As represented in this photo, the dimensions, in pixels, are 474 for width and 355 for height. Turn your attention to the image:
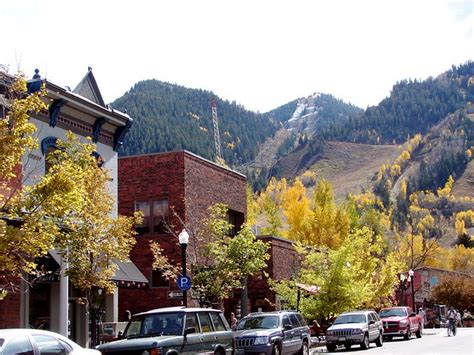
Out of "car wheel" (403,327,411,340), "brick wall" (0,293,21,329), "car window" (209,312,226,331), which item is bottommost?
"car wheel" (403,327,411,340)

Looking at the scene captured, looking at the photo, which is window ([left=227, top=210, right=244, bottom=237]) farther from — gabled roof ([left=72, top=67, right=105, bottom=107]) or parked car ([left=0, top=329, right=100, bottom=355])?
parked car ([left=0, top=329, right=100, bottom=355])

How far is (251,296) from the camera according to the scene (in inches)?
1625

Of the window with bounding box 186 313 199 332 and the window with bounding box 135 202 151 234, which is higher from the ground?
the window with bounding box 135 202 151 234

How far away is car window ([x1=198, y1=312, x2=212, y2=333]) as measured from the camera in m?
17.2

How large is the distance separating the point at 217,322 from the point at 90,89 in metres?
13.1

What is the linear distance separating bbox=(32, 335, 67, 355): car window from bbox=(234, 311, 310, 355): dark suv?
989 cm

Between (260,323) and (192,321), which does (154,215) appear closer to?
(260,323)

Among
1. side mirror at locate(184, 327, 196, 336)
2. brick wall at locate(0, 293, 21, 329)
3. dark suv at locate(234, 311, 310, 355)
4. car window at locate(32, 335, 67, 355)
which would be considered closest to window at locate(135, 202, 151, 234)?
dark suv at locate(234, 311, 310, 355)

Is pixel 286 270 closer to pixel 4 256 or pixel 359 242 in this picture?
pixel 359 242

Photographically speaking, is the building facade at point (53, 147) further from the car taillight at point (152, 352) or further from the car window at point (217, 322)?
the car taillight at point (152, 352)

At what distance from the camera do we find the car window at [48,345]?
1182 centimetres

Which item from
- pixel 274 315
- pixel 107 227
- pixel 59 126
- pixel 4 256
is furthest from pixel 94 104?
pixel 4 256

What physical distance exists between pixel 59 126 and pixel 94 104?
1.78 metres

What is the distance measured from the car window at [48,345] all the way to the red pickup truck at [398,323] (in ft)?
86.7
